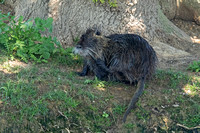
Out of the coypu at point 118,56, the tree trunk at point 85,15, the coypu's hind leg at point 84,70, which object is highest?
the tree trunk at point 85,15

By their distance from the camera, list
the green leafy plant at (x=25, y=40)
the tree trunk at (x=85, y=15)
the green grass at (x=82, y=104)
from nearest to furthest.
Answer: the green grass at (x=82, y=104)
the green leafy plant at (x=25, y=40)
the tree trunk at (x=85, y=15)

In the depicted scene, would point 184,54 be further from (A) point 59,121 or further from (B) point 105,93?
(A) point 59,121

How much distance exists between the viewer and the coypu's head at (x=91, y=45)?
4715mm

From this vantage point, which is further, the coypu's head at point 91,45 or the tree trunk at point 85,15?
the tree trunk at point 85,15

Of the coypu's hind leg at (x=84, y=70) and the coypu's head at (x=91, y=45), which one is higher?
the coypu's head at (x=91, y=45)

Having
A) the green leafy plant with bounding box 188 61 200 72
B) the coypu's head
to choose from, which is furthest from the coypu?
the green leafy plant with bounding box 188 61 200 72

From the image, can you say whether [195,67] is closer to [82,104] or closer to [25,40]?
[82,104]

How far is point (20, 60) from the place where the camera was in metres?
4.89

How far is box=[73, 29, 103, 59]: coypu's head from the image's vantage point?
4.71 m

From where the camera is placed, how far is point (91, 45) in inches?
186

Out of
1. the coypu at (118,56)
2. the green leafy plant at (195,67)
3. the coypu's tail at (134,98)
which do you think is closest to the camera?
the coypu's tail at (134,98)

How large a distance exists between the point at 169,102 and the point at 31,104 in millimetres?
2053

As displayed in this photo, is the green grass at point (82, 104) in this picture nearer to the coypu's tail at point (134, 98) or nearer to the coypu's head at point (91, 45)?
the coypu's tail at point (134, 98)

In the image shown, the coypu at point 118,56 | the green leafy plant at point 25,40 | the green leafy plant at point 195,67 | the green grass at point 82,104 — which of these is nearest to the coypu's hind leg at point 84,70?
the coypu at point 118,56
